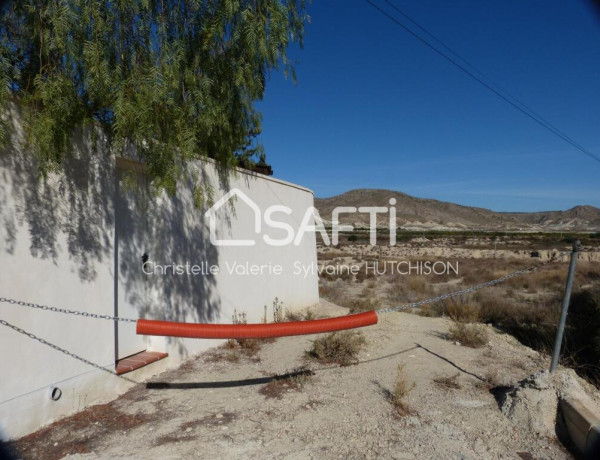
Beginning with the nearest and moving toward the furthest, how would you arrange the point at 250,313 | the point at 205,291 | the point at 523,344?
the point at 205,291
the point at 523,344
the point at 250,313

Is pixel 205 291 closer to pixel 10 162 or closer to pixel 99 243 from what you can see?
pixel 99 243

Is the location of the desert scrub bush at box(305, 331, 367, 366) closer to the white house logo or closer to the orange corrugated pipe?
the orange corrugated pipe

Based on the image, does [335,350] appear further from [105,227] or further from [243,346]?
[105,227]

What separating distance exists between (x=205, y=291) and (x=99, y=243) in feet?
8.43

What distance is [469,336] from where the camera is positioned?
7422 millimetres

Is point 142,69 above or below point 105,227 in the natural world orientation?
above

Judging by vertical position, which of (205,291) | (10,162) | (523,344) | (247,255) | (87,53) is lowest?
(523,344)

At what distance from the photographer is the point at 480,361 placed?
256 inches

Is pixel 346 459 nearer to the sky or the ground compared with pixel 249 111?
nearer to the ground

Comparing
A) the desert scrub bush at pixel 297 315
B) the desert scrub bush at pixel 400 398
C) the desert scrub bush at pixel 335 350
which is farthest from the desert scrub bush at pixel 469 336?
the desert scrub bush at pixel 297 315

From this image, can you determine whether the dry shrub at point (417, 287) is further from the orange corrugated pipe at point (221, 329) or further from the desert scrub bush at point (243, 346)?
the orange corrugated pipe at point (221, 329)

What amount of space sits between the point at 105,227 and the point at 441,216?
332ft

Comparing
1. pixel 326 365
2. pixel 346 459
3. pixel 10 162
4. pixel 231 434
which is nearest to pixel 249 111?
pixel 10 162

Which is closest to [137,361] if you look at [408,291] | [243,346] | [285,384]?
[285,384]
